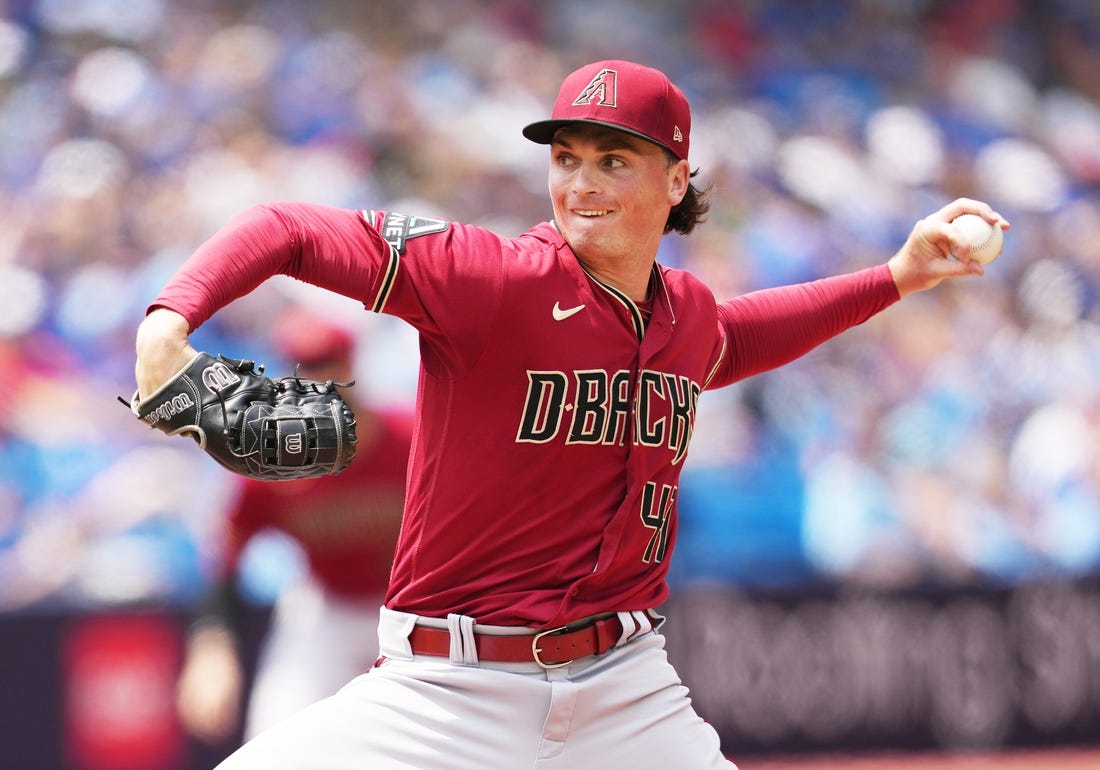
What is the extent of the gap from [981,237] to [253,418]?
1.88 metres

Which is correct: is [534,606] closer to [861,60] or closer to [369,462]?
[369,462]

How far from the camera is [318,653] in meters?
4.65

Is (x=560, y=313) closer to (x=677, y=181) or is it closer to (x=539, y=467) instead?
(x=539, y=467)

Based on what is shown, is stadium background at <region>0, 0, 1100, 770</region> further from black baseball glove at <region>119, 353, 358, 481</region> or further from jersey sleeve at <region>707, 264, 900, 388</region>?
black baseball glove at <region>119, 353, 358, 481</region>

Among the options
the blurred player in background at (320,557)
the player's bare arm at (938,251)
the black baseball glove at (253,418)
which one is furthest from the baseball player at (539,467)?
the blurred player in background at (320,557)

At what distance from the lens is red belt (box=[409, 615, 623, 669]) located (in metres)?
2.70

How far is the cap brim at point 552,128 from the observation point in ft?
9.35

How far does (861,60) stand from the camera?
8992mm

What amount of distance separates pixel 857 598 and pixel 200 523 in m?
3.39

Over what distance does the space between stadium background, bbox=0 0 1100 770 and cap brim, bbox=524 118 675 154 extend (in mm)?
3598

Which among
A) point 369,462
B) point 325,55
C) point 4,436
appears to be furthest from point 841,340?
point 4,436

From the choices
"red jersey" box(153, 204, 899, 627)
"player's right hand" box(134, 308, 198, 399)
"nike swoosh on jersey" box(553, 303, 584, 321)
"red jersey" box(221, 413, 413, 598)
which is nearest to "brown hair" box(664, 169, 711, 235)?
"red jersey" box(153, 204, 899, 627)

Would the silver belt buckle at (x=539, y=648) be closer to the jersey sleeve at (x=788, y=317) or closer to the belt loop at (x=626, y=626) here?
the belt loop at (x=626, y=626)

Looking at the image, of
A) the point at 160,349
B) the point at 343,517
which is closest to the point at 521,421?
the point at 160,349
